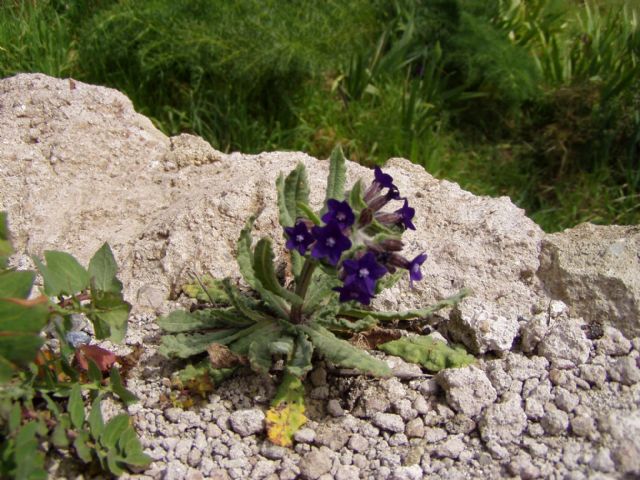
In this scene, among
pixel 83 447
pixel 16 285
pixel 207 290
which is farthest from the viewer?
pixel 207 290

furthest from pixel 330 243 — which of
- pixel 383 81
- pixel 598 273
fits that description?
pixel 383 81

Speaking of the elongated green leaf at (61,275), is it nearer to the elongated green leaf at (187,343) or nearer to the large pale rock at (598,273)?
the elongated green leaf at (187,343)

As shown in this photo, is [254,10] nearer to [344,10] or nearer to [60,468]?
[344,10]

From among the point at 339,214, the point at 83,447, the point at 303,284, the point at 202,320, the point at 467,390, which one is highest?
the point at 339,214

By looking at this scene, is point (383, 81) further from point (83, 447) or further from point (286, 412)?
point (83, 447)

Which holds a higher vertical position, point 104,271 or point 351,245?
point 351,245

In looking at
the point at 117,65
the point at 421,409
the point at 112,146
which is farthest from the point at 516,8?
the point at 421,409

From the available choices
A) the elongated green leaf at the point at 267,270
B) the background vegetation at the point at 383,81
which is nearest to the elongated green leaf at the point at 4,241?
the elongated green leaf at the point at 267,270

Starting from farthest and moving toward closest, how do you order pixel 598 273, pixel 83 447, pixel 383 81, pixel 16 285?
pixel 383 81
pixel 598 273
pixel 83 447
pixel 16 285
